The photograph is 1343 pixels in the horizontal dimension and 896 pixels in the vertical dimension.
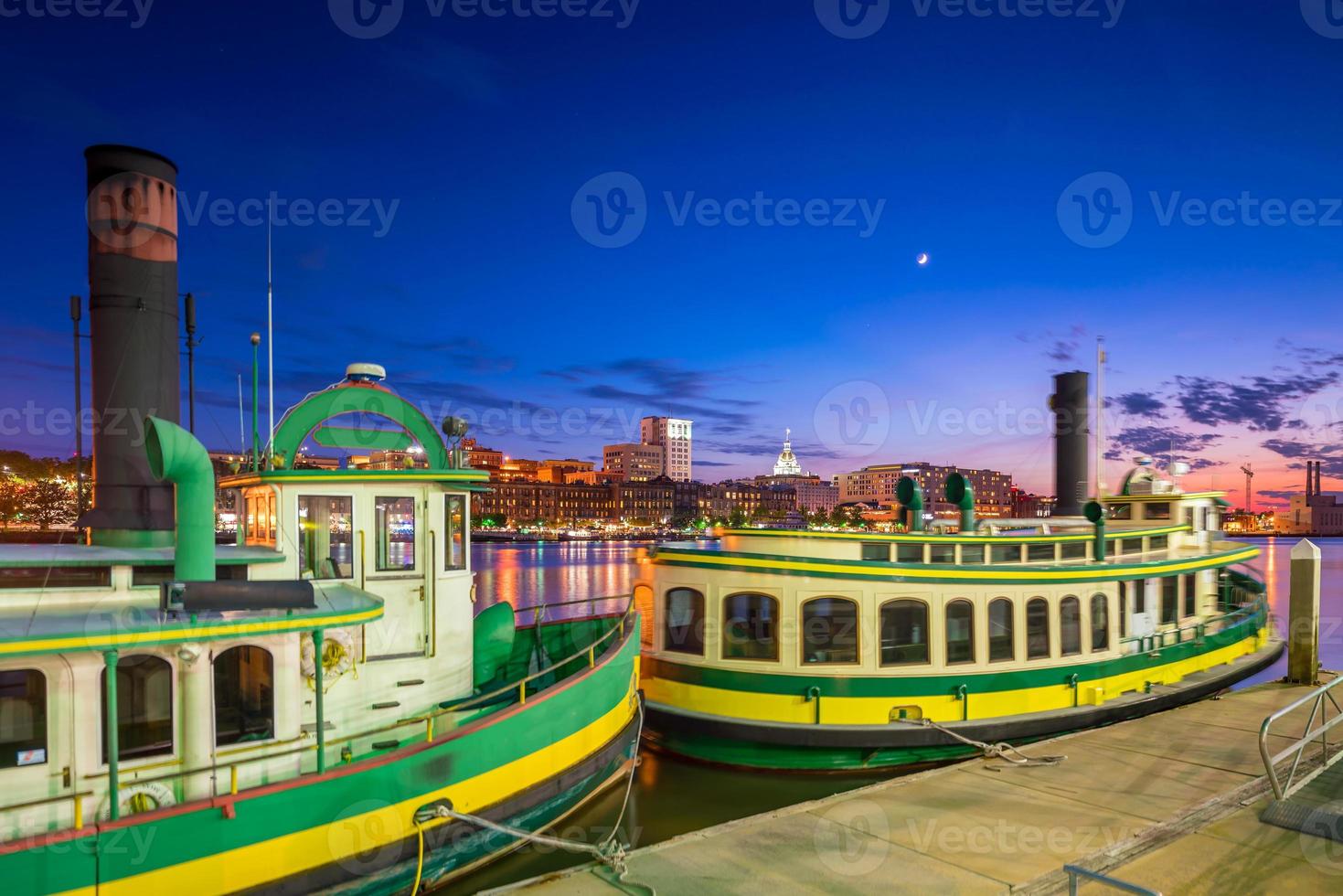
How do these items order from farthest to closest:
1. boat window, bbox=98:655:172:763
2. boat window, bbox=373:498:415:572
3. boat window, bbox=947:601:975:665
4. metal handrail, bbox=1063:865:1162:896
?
boat window, bbox=947:601:975:665 → boat window, bbox=373:498:415:572 → boat window, bbox=98:655:172:763 → metal handrail, bbox=1063:865:1162:896

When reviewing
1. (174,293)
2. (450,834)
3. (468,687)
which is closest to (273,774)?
(450,834)

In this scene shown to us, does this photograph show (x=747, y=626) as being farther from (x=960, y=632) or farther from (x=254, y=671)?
(x=254, y=671)

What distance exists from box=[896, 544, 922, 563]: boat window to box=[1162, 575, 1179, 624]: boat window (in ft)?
22.1

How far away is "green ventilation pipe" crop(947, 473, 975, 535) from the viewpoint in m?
16.0

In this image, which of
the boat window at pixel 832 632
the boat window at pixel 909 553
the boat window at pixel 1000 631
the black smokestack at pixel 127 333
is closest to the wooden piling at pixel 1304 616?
the boat window at pixel 1000 631

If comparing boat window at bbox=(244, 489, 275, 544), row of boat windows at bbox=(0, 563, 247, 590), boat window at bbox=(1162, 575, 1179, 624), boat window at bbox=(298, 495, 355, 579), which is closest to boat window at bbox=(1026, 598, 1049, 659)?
boat window at bbox=(1162, 575, 1179, 624)

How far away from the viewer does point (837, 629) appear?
40.8 ft

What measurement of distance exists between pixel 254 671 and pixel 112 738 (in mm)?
1422

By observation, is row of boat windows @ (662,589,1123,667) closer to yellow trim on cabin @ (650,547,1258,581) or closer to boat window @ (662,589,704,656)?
boat window @ (662,589,704,656)

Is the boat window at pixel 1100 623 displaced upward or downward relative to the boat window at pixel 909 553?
downward

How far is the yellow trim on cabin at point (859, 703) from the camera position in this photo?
1226 centimetres

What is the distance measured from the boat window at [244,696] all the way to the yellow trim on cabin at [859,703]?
697cm

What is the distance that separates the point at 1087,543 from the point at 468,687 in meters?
12.1

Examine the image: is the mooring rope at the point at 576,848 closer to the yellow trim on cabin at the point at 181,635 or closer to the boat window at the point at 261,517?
the yellow trim on cabin at the point at 181,635
